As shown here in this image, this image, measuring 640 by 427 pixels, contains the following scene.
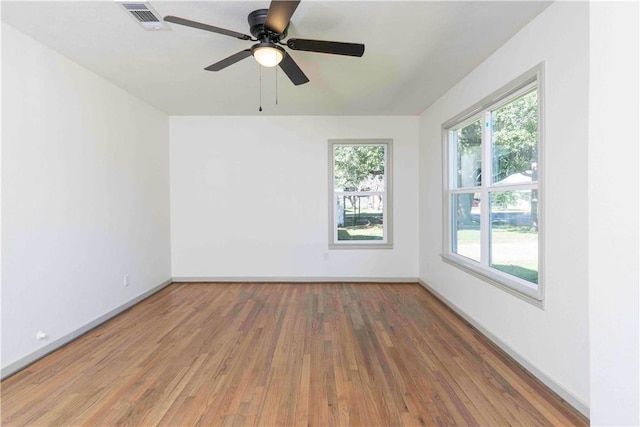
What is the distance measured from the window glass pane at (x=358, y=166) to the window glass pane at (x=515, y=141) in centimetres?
199

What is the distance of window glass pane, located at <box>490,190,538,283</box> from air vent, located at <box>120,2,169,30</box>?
3.08 metres

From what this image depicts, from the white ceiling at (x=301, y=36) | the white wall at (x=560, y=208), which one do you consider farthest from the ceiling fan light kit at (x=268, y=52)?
the white wall at (x=560, y=208)

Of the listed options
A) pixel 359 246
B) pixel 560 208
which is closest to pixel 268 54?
pixel 560 208

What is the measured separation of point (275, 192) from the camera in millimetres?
4633

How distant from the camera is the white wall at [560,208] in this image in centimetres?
174

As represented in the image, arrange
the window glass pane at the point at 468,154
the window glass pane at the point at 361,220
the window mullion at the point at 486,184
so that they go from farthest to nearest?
1. the window glass pane at the point at 361,220
2. the window glass pane at the point at 468,154
3. the window mullion at the point at 486,184

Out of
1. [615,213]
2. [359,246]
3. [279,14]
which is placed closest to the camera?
[615,213]

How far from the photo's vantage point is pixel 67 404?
6.14 ft

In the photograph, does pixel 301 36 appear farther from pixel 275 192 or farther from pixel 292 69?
pixel 275 192

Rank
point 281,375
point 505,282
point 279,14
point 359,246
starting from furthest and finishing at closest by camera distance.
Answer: point 359,246, point 505,282, point 281,375, point 279,14

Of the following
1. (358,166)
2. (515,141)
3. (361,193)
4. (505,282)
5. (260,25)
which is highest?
(260,25)

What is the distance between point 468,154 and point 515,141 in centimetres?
83

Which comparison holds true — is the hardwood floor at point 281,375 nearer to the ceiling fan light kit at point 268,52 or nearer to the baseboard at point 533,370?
the baseboard at point 533,370

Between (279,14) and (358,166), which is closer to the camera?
A: (279,14)
